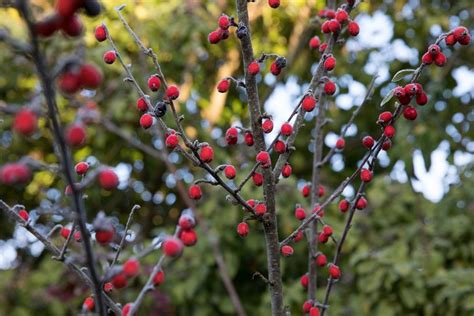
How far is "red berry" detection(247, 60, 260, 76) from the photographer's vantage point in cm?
109

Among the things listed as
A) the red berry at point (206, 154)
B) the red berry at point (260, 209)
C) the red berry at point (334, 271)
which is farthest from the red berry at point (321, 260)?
the red berry at point (206, 154)

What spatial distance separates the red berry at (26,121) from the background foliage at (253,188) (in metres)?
1.46

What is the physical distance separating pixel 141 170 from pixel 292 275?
1.31 m

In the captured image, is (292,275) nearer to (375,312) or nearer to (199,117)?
(375,312)

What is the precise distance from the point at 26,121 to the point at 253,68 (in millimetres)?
556

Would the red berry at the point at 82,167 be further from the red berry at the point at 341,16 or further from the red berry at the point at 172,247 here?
the red berry at the point at 341,16

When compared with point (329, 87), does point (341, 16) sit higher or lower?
higher

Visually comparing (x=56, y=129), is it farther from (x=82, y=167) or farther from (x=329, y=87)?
(x=329, y=87)

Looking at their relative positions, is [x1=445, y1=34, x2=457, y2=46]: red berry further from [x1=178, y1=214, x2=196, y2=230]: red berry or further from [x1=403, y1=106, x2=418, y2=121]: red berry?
[x1=178, y1=214, x2=196, y2=230]: red berry

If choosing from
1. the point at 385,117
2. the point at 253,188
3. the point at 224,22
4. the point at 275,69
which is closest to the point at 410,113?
the point at 385,117

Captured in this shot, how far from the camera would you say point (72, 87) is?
2.02 ft

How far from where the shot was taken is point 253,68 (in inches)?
43.0

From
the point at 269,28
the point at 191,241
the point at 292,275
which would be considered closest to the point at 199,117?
the point at 269,28

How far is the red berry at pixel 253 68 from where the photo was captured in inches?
42.9
